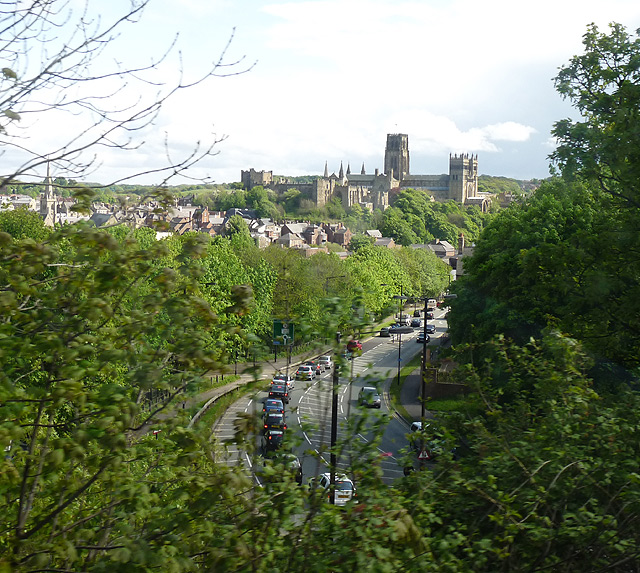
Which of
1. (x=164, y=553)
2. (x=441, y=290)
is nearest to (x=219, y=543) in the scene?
(x=164, y=553)

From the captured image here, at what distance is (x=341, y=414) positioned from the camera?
21.9 feet

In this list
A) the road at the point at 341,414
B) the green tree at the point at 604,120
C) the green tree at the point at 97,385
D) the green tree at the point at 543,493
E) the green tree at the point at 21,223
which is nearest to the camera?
the green tree at the point at 97,385

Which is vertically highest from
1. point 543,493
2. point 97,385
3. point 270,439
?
point 97,385

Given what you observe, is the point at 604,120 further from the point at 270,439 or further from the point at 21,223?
the point at 21,223

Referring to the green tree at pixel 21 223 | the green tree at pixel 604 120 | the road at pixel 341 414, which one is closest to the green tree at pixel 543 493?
the road at pixel 341 414

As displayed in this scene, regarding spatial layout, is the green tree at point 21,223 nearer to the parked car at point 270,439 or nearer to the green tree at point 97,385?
the parked car at point 270,439

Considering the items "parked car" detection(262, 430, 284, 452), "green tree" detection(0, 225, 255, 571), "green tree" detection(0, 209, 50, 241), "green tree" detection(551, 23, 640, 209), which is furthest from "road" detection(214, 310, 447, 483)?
"green tree" detection(0, 209, 50, 241)

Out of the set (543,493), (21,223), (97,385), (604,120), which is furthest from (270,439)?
(21,223)

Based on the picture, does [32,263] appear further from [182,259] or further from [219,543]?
[219,543]

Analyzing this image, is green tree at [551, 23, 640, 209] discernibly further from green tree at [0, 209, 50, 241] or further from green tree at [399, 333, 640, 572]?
green tree at [0, 209, 50, 241]

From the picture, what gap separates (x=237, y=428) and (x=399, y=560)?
4.32ft

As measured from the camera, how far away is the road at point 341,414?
15.6 ft

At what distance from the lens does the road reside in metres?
4.77

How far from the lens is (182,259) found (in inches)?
202
